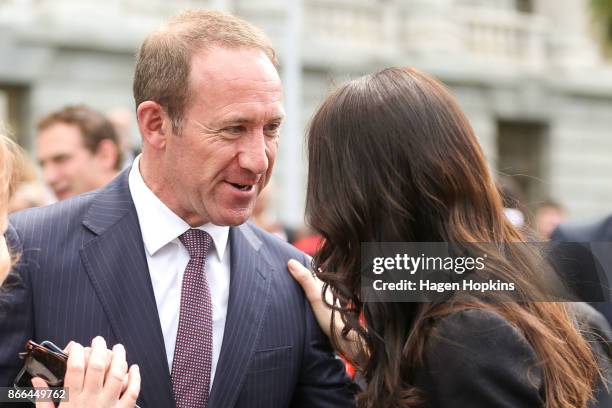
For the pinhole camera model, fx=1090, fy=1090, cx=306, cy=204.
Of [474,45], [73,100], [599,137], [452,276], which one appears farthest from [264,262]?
[599,137]

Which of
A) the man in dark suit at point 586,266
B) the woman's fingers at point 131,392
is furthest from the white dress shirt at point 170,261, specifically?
the man in dark suit at point 586,266

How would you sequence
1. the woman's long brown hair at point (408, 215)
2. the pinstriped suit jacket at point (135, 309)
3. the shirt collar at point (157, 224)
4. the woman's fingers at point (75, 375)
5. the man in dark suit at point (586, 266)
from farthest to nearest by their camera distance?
1. the shirt collar at point (157, 224)
2. the pinstriped suit jacket at point (135, 309)
3. the man in dark suit at point (586, 266)
4. the woman's long brown hair at point (408, 215)
5. the woman's fingers at point (75, 375)

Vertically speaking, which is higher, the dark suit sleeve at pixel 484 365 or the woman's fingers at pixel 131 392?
the dark suit sleeve at pixel 484 365

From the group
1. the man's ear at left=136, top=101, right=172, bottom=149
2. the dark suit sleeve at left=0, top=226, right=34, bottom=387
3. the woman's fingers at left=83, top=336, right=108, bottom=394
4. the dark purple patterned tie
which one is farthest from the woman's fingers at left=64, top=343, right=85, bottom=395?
the man's ear at left=136, top=101, right=172, bottom=149

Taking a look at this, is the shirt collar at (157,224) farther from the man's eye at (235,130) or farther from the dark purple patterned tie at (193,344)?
the man's eye at (235,130)

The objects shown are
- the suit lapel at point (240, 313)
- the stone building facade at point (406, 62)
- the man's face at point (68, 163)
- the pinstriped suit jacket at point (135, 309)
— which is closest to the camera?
the pinstriped suit jacket at point (135, 309)

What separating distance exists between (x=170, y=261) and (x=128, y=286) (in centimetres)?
18

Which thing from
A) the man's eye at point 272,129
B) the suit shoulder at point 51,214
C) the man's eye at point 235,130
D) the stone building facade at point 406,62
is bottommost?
the suit shoulder at point 51,214

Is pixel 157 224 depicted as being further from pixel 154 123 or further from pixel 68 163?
pixel 68 163

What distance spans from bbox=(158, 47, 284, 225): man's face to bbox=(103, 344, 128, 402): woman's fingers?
2.35 feet

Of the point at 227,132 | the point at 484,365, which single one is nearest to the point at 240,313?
the point at 227,132

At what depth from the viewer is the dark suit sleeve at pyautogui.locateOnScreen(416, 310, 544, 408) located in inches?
104

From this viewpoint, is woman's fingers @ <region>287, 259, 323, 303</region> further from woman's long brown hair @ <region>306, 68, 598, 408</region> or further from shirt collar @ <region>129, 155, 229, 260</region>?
woman's long brown hair @ <region>306, 68, 598, 408</region>

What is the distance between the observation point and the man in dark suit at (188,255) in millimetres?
3186
